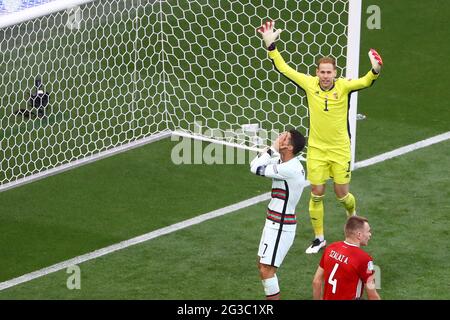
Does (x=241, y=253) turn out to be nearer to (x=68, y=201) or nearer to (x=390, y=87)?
(x=68, y=201)

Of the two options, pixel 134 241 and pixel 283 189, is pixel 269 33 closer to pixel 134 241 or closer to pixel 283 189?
pixel 283 189

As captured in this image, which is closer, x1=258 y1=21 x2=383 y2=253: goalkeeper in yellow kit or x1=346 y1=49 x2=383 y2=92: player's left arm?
x1=346 y1=49 x2=383 y2=92: player's left arm

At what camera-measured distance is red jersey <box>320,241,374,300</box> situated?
10.2 metres

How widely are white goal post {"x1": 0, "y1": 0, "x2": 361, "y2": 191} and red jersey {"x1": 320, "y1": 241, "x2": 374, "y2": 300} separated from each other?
560cm

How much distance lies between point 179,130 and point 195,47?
1793mm

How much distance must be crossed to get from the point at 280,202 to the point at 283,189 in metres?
0.12

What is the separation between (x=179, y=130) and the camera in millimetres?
16328

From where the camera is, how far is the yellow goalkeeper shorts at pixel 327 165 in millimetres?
12898

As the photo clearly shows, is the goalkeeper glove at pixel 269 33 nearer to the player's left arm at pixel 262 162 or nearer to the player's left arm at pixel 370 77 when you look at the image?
the player's left arm at pixel 370 77

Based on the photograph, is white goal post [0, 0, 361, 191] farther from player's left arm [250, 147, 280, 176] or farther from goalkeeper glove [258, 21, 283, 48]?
player's left arm [250, 147, 280, 176]

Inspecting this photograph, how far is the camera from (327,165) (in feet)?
42.5

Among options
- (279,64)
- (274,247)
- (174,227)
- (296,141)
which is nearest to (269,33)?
(279,64)

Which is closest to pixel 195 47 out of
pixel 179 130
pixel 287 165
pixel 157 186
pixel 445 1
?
pixel 179 130

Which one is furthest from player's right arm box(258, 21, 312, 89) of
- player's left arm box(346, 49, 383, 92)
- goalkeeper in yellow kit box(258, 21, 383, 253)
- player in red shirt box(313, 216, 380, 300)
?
player in red shirt box(313, 216, 380, 300)
